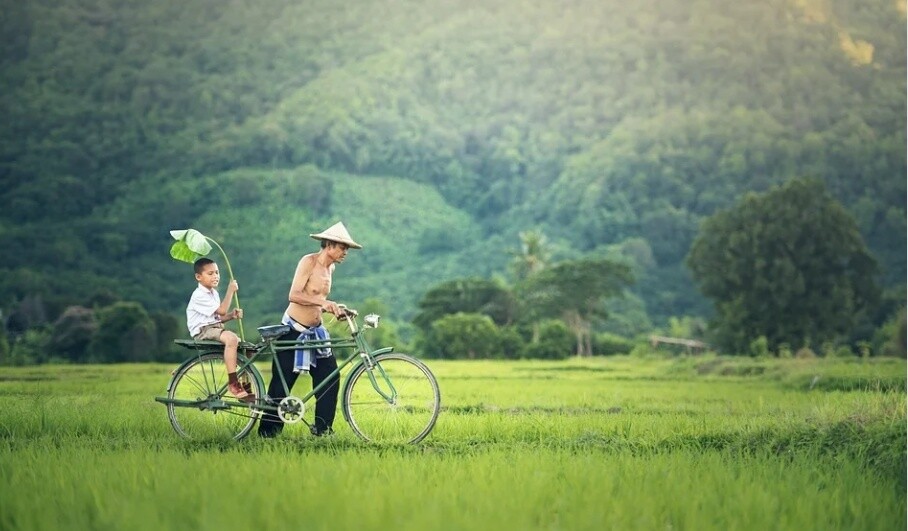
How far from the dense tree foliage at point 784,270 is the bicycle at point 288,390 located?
2638 centimetres

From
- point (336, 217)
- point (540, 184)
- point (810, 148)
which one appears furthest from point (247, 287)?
point (810, 148)

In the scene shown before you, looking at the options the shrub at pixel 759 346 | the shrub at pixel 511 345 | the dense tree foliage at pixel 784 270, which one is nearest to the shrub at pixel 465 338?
the shrub at pixel 511 345

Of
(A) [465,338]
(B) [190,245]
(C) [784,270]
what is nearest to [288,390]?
(B) [190,245]

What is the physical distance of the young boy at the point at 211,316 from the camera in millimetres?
6766

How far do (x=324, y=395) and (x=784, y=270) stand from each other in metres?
28.2

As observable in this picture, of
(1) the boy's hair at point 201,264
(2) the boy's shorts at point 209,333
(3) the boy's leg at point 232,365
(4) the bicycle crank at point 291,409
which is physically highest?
(1) the boy's hair at point 201,264

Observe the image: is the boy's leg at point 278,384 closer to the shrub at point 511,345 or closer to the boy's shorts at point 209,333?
the boy's shorts at point 209,333

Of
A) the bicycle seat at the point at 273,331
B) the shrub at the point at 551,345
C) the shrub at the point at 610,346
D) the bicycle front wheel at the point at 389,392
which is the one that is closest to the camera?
the bicycle front wheel at the point at 389,392

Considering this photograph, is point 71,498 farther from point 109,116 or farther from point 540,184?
point 540,184

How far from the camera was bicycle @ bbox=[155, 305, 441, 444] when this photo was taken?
6.69m

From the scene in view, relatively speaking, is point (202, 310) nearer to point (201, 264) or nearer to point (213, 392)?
point (201, 264)

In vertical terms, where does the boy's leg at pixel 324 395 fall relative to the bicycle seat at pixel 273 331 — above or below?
below

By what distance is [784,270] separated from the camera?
3341cm

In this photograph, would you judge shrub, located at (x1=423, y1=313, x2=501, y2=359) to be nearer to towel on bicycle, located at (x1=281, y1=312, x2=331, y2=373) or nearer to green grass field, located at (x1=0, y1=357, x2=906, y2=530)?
green grass field, located at (x1=0, y1=357, x2=906, y2=530)
